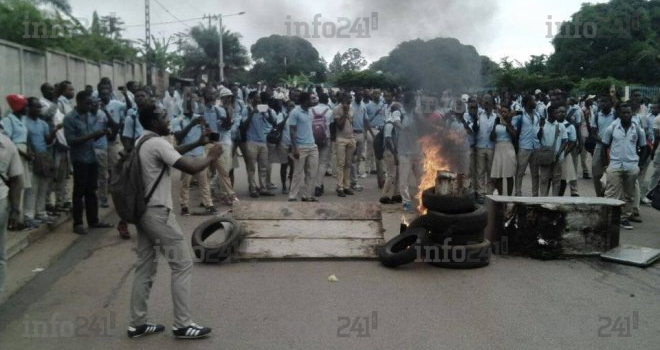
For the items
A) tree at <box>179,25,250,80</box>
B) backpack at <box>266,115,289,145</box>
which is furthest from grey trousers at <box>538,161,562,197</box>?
tree at <box>179,25,250,80</box>

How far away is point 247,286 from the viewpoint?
634 cm

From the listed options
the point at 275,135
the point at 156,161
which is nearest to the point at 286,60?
the point at 275,135

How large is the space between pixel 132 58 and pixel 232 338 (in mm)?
29966

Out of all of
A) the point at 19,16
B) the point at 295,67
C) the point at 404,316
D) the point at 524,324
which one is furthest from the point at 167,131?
the point at 295,67

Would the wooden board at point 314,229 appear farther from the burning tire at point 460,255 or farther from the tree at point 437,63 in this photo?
the tree at point 437,63

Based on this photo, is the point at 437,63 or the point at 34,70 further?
the point at 34,70

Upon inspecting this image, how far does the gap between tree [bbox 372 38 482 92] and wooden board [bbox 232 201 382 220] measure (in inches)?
129

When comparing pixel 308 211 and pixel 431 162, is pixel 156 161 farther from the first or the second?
pixel 431 162

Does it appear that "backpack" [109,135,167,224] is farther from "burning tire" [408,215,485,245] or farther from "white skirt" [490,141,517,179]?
"white skirt" [490,141,517,179]

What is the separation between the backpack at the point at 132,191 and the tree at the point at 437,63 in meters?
6.02

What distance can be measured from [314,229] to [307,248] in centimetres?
37

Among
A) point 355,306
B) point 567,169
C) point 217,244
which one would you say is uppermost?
point 567,169

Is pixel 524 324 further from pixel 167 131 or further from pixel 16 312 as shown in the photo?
pixel 16 312

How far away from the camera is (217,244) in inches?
282
